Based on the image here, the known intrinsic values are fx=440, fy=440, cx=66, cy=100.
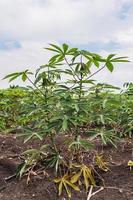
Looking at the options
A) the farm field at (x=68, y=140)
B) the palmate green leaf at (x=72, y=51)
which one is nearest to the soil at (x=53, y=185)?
the farm field at (x=68, y=140)

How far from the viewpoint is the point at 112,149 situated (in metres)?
3.28

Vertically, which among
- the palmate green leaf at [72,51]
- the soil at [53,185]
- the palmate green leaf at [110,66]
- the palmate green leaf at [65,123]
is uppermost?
the palmate green leaf at [72,51]

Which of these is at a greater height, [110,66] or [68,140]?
[110,66]

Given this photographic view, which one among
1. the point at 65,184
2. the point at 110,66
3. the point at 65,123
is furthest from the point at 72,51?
the point at 65,184

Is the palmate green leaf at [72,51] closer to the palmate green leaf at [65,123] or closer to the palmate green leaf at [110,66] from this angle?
the palmate green leaf at [110,66]

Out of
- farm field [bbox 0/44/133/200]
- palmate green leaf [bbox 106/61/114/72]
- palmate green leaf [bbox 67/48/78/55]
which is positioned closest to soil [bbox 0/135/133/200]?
farm field [bbox 0/44/133/200]

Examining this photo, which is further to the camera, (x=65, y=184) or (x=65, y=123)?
(x=65, y=184)

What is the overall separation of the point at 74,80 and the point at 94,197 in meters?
0.66

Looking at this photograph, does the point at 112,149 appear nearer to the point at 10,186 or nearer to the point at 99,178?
the point at 99,178

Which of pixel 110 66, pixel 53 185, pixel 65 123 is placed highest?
pixel 110 66

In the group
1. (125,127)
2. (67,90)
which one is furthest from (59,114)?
(125,127)

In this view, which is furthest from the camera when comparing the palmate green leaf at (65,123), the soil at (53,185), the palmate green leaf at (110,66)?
the palmate green leaf at (110,66)

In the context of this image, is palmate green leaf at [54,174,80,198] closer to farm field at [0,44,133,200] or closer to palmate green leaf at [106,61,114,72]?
farm field at [0,44,133,200]

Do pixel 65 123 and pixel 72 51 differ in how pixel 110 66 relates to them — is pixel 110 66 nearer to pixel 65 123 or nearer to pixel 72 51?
pixel 72 51
